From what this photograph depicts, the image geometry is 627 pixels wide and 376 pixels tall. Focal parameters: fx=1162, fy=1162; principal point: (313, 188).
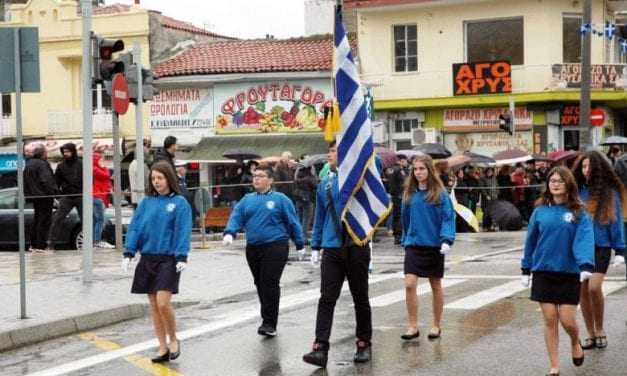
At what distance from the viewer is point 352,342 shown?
10.3m

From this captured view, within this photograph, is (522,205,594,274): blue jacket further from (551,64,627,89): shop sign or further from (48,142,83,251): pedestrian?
(551,64,627,89): shop sign

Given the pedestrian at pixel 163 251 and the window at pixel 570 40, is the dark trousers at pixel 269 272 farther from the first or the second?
the window at pixel 570 40

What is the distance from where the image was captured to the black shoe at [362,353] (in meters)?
9.27

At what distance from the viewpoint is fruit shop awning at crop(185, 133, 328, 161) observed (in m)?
36.7

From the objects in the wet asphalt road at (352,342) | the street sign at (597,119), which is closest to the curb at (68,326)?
the wet asphalt road at (352,342)

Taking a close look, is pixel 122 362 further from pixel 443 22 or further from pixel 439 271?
pixel 443 22

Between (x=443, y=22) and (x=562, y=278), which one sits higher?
(x=443, y=22)

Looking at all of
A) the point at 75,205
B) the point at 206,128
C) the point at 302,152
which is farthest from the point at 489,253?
the point at 206,128

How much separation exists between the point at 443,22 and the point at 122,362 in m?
28.9

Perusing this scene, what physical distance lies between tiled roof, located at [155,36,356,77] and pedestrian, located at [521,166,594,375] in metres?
29.4

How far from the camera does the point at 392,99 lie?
37625mm

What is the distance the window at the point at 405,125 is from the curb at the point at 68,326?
2544cm

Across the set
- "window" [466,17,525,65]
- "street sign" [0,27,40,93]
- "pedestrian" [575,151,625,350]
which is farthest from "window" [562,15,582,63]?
"pedestrian" [575,151,625,350]

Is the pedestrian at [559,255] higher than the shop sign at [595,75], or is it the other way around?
the shop sign at [595,75]
